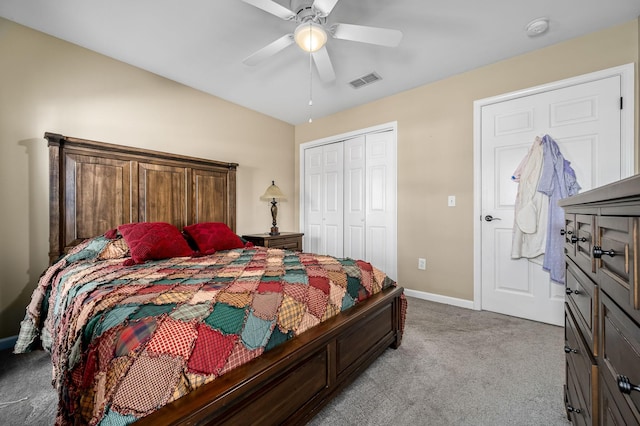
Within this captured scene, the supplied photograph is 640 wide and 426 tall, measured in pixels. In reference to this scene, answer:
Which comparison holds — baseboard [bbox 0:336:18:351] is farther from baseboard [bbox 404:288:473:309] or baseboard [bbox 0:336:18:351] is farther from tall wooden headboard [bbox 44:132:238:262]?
baseboard [bbox 404:288:473:309]

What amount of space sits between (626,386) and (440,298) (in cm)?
280

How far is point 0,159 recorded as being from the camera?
85.4 inches

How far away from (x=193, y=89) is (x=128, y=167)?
50.5 inches

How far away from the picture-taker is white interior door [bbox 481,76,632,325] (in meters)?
2.30

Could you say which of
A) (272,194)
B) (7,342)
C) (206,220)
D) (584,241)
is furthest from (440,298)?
(7,342)

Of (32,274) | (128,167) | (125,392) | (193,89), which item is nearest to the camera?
(125,392)

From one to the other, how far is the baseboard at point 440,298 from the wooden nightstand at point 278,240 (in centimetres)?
164

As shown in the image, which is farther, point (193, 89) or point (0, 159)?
point (193, 89)

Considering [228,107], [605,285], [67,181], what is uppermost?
[228,107]

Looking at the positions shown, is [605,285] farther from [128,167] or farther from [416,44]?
[128,167]

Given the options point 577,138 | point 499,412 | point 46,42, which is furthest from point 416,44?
point 46,42

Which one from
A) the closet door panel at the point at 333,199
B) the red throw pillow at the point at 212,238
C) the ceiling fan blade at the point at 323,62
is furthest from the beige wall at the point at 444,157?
the red throw pillow at the point at 212,238

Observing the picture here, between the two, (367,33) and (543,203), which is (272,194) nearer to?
(367,33)

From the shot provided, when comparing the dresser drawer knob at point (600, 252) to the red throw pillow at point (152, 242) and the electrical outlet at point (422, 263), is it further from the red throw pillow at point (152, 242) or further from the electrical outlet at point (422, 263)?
the electrical outlet at point (422, 263)
